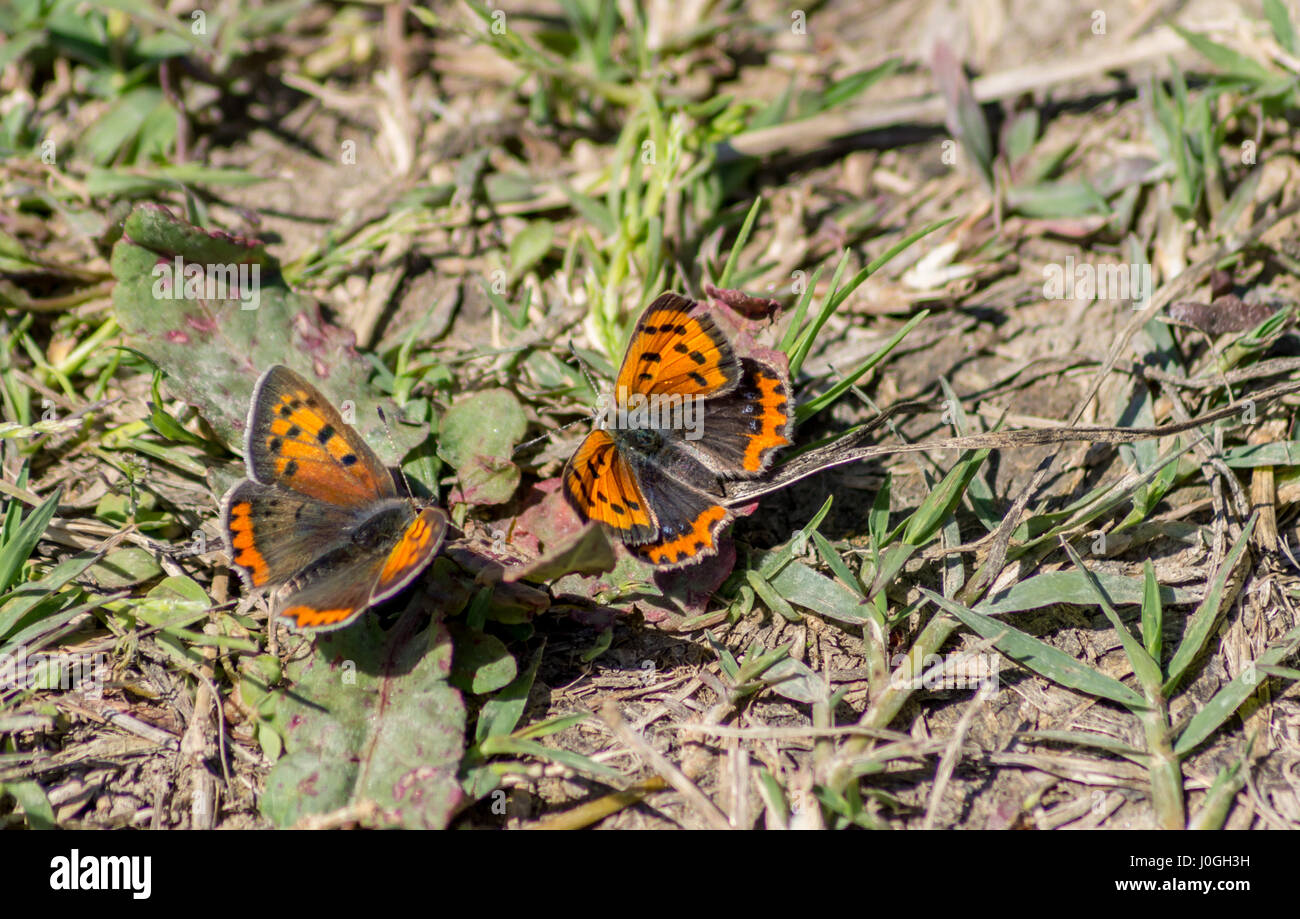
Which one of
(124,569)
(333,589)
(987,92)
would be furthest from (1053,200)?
(124,569)

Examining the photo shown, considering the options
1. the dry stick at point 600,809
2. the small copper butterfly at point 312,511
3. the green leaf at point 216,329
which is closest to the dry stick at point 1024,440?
the dry stick at point 600,809

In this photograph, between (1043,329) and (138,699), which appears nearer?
(138,699)

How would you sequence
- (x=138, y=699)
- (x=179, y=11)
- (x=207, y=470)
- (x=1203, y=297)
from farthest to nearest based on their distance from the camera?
(x=179, y=11) → (x=1203, y=297) → (x=207, y=470) → (x=138, y=699)

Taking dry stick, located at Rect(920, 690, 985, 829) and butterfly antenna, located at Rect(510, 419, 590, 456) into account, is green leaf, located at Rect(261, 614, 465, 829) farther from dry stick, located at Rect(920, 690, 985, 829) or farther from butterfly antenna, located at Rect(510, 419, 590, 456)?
dry stick, located at Rect(920, 690, 985, 829)

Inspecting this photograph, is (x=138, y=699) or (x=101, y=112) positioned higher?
(x=101, y=112)

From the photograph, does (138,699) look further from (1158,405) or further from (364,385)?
(1158,405)

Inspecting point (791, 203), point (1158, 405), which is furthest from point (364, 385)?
point (1158, 405)
